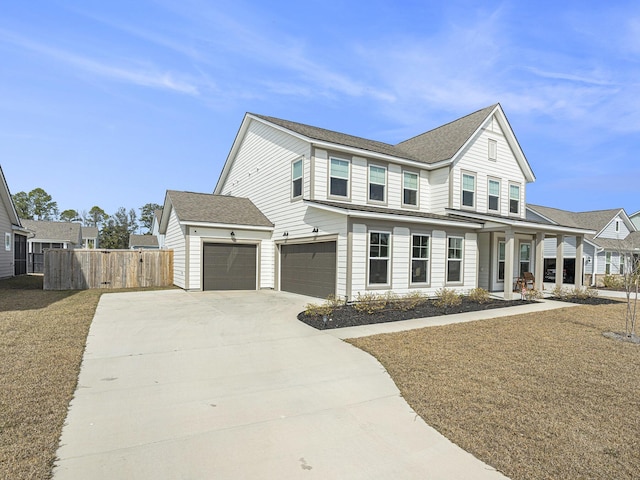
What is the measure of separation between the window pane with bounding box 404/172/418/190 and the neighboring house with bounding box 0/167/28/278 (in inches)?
733

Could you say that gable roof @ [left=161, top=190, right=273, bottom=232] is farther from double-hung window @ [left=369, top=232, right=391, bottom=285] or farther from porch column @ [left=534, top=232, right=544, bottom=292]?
porch column @ [left=534, top=232, right=544, bottom=292]

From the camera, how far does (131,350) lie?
20.9 feet

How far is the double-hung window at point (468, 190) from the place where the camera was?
15.9m

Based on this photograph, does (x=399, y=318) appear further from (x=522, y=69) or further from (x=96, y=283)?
(x=96, y=283)

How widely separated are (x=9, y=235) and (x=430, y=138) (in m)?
23.4

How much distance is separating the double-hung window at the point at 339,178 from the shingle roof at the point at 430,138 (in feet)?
4.20

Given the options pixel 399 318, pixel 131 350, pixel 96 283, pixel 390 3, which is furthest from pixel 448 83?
pixel 96 283

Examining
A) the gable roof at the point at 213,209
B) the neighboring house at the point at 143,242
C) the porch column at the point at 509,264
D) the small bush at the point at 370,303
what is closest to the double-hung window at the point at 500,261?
the porch column at the point at 509,264

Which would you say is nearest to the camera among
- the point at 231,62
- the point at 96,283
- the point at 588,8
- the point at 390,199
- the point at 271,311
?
the point at 588,8

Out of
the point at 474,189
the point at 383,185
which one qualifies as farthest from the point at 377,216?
the point at 474,189

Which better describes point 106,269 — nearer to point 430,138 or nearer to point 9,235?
point 9,235

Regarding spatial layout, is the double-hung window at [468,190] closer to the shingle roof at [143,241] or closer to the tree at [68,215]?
the shingle roof at [143,241]

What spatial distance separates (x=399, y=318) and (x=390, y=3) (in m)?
9.28

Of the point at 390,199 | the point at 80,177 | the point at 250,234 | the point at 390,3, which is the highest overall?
the point at 390,3
